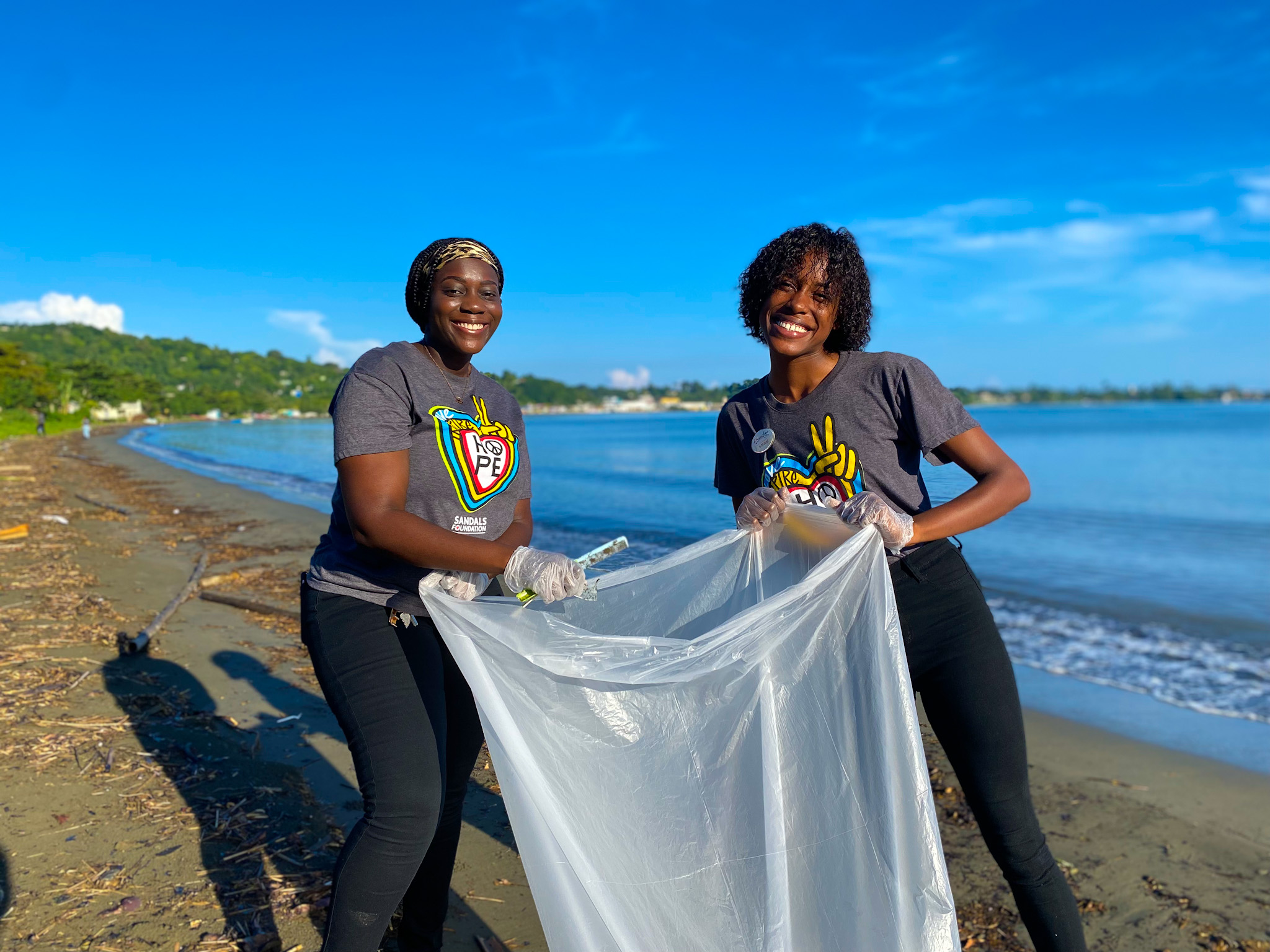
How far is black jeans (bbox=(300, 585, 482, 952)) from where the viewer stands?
62.9 inches

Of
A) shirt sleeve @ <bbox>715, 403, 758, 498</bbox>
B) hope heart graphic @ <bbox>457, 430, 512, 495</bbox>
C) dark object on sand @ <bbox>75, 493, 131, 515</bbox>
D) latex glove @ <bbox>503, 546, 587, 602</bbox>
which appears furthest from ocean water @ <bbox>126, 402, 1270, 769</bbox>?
dark object on sand @ <bbox>75, 493, 131, 515</bbox>

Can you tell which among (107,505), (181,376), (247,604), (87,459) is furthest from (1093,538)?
(181,376)

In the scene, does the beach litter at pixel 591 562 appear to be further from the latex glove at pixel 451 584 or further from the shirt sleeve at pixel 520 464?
the shirt sleeve at pixel 520 464

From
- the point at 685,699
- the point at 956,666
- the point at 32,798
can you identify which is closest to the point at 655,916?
the point at 685,699

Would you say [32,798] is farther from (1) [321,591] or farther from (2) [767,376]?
(2) [767,376]

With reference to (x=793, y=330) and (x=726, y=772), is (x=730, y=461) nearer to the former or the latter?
(x=793, y=330)

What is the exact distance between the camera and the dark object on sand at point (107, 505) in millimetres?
11711

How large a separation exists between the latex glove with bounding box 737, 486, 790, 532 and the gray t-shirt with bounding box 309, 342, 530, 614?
65 cm

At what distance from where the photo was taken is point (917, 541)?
1908mm

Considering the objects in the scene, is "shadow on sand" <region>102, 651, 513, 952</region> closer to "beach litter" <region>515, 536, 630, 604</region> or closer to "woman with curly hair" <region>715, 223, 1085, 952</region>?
"beach litter" <region>515, 536, 630, 604</region>

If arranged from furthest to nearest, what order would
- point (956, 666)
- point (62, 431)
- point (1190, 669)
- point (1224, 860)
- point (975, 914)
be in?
point (62, 431)
point (1190, 669)
point (1224, 860)
point (975, 914)
point (956, 666)

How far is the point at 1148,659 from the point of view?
621 centimetres

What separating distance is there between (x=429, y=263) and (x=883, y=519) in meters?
1.29

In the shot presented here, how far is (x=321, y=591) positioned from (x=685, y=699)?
882 mm
